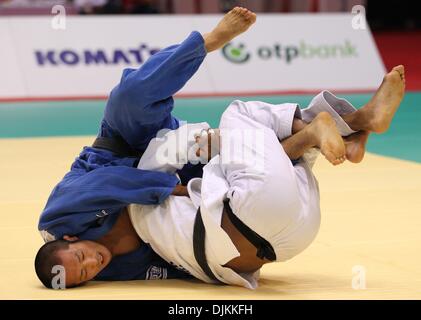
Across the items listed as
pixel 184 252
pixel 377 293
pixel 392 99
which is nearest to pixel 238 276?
pixel 184 252

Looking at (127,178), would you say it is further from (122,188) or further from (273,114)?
(273,114)

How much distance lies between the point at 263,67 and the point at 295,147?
7.37 meters

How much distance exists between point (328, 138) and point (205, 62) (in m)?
7.31

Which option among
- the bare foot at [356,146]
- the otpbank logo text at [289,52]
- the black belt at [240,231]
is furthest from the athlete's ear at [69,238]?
the otpbank logo text at [289,52]

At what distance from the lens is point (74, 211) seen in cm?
361

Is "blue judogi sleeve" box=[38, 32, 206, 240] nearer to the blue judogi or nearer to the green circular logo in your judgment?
the blue judogi

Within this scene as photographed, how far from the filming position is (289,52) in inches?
431

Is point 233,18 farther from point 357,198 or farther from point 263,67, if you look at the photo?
point 263,67

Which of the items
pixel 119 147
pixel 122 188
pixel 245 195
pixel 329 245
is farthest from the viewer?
pixel 329 245

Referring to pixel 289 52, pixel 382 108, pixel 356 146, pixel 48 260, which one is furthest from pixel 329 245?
pixel 289 52

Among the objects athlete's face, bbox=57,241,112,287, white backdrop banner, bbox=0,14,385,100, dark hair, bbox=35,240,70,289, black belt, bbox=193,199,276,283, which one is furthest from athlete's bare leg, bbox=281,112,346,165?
white backdrop banner, bbox=0,14,385,100

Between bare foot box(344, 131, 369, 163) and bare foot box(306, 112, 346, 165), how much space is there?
22 centimetres

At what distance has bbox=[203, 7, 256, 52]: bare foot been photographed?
381 centimetres

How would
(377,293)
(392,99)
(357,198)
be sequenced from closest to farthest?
(377,293) < (392,99) < (357,198)
